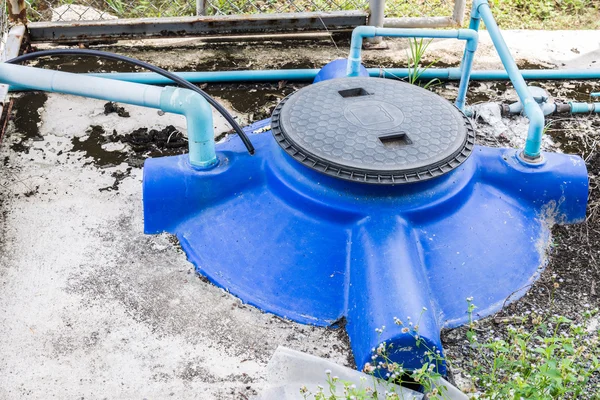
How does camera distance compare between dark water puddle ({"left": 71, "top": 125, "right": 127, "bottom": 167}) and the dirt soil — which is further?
dark water puddle ({"left": 71, "top": 125, "right": 127, "bottom": 167})

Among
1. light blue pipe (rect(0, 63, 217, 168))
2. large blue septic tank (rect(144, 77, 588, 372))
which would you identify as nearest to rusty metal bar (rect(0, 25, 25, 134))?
light blue pipe (rect(0, 63, 217, 168))

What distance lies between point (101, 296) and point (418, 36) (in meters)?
1.75

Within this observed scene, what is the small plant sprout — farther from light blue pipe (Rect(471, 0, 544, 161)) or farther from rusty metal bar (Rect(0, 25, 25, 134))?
rusty metal bar (Rect(0, 25, 25, 134))

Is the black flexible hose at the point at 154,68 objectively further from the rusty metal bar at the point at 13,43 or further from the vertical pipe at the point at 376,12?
the vertical pipe at the point at 376,12

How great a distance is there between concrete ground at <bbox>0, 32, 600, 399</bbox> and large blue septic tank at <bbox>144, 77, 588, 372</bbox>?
4.7 inches

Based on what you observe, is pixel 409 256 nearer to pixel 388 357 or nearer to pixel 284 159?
pixel 388 357

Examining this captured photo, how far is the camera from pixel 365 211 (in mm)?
2490

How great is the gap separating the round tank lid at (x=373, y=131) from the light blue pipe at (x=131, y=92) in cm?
29

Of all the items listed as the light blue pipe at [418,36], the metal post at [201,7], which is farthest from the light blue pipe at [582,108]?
the metal post at [201,7]

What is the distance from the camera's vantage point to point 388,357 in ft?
7.16

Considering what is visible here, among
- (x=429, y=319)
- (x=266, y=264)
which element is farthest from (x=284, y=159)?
(x=429, y=319)

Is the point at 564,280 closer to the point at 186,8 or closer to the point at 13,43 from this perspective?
the point at 13,43

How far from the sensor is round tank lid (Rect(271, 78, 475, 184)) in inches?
96.3

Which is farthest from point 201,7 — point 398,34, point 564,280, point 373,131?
point 564,280
